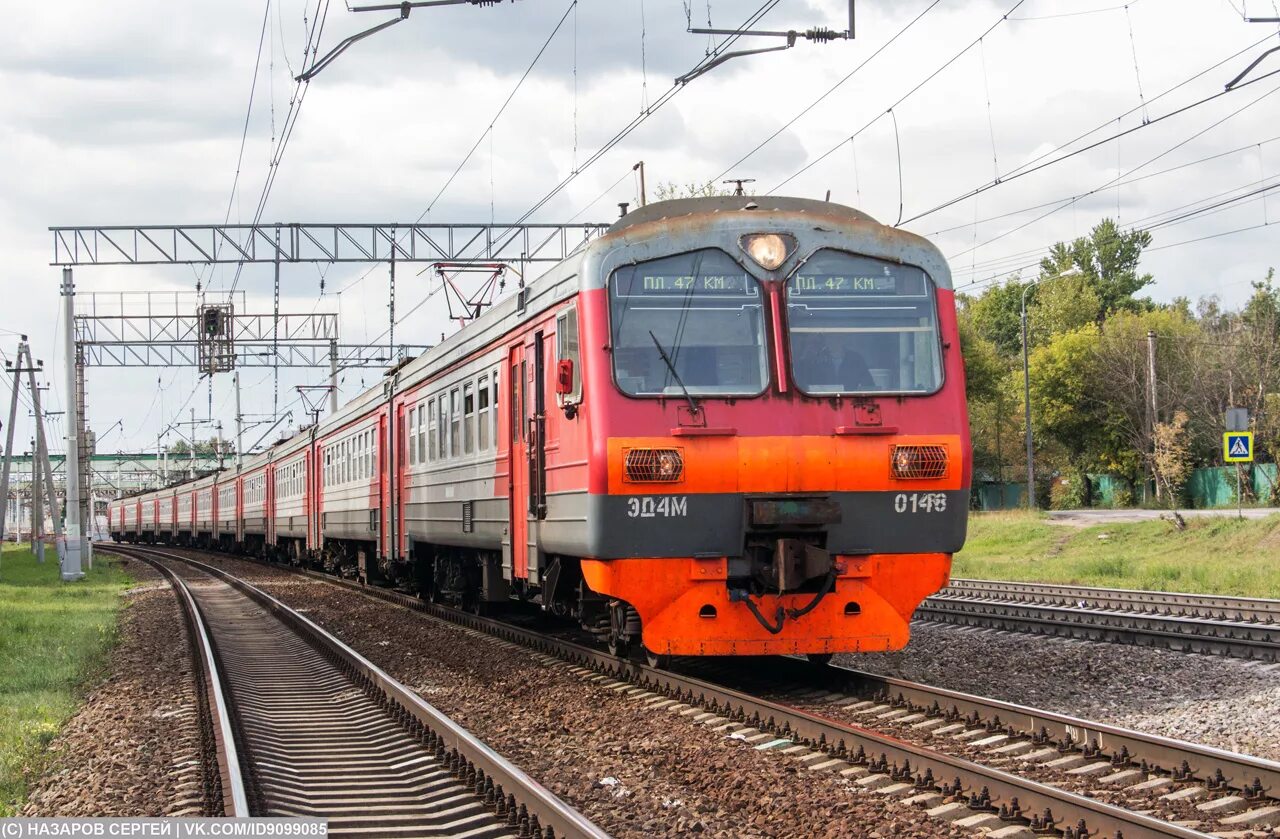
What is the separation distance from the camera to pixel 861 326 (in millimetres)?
9914

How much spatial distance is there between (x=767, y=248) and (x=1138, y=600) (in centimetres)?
850

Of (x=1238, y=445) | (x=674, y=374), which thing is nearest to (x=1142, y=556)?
(x=1238, y=445)

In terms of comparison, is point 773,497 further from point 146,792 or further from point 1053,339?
point 1053,339

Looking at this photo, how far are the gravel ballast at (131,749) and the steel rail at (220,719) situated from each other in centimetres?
13

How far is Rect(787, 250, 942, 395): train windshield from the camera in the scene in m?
9.77

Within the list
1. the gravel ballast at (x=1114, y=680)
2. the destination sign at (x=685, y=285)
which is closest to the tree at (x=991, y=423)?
the gravel ballast at (x=1114, y=680)

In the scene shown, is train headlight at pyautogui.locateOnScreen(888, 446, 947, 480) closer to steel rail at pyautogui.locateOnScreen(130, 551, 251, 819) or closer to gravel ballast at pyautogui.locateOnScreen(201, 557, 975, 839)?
gravel ballast at pyautogui.locateOnScreen(201, 557, 975, 839)

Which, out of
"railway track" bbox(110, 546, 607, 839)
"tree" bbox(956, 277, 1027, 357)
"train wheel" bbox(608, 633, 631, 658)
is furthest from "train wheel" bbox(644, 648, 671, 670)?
"tree" bbox(956, 277, 1027, 357)

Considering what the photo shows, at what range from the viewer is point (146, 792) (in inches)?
294

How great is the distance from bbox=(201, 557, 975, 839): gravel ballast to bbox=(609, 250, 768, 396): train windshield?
2265 millimetres

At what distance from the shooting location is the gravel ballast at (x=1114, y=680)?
8688mm

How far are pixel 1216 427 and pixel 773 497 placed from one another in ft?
158

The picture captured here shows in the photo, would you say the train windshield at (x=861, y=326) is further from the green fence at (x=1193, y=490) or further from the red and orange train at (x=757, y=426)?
the green fence at (x=1193, y=490)

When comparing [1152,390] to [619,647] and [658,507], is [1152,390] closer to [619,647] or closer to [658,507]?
[619,647]
